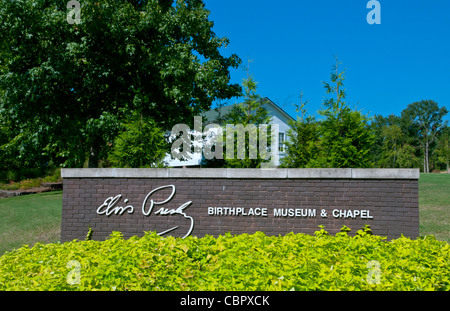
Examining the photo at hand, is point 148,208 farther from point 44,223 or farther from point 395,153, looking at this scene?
point 395,153

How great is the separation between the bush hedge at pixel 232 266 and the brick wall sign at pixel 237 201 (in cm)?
208

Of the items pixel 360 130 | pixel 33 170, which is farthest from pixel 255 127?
pixel 33 170

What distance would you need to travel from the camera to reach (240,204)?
7688 millimetres

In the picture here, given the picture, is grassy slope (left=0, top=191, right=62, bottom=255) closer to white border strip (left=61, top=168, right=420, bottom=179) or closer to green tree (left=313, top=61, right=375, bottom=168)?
white border strip (left=61, top=168, right=420, bottom=179)

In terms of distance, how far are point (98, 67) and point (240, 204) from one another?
9.86m

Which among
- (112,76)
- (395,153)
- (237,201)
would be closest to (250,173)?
(237,201)

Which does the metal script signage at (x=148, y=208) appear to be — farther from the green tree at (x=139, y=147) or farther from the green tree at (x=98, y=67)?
the green tree at (x=98, y=67)

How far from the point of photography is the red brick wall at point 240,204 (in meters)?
7.30

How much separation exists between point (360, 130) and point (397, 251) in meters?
4.96

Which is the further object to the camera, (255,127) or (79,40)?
(79,40)

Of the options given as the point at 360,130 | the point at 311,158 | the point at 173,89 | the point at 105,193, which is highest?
the point at 173,89

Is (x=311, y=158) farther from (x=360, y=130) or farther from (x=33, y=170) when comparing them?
(x=33, y=170)

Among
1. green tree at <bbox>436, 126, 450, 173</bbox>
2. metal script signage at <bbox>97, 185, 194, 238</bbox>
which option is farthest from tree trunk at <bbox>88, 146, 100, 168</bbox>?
green tree at <bbox>436, 126, 450, 173</bbox>

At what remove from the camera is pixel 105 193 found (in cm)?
806
